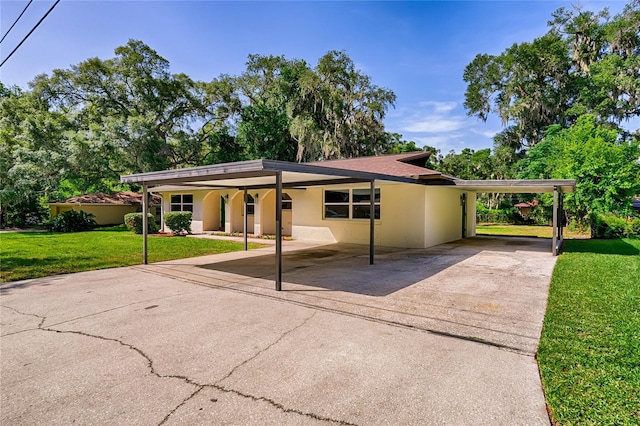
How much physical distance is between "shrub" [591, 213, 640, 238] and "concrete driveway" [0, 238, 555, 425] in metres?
11.2

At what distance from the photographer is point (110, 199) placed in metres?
25.0

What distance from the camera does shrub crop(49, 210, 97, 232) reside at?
19.3m

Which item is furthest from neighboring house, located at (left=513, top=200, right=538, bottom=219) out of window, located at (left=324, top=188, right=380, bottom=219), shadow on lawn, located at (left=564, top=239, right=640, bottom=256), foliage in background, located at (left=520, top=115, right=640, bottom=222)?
window, located at (left=324, top=188, right=380, bottom=219)

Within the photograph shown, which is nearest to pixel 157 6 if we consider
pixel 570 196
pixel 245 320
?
pixel 245 320

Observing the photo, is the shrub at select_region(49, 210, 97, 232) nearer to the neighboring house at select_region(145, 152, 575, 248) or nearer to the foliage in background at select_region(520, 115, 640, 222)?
the neighboring house at select_region(145, 152, 575, 248)

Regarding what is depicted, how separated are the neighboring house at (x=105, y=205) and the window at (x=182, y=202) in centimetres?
454

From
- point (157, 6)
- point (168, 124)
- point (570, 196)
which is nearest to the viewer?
point (157, 6)

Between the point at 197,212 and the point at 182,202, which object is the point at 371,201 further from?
the point at 182,202

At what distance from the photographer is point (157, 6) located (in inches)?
289

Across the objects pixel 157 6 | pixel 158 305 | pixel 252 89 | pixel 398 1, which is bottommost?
pixel 158 305

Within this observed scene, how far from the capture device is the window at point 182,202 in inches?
746

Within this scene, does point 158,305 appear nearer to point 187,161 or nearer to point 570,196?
point 570,196

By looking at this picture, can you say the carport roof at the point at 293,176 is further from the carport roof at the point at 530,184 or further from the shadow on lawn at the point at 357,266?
the shadow on lawn at the point at 357,266

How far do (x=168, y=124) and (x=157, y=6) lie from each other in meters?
21.7
